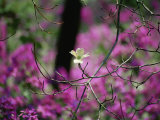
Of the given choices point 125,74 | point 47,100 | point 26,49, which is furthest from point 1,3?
point 125,74

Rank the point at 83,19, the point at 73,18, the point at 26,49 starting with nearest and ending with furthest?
the point at 26,49 < the point at 73,18 < the point at 83,19

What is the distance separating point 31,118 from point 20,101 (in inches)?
22.1

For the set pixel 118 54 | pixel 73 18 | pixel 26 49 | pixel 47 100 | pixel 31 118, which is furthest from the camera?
pixel 73 18

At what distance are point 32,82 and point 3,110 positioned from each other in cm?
83

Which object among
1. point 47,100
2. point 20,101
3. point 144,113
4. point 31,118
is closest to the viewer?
point 31,118

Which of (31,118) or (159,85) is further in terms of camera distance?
(159,85)

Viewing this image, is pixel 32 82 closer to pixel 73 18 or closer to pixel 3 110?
pixel 3 110

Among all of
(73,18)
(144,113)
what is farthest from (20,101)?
(73,18)

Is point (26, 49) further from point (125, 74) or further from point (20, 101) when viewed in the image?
point (125, 74)

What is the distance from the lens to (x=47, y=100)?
2961 millimetres

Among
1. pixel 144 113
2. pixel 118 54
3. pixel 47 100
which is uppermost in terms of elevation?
pixel 118 54

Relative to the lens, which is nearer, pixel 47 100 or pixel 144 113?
pixel 47 100

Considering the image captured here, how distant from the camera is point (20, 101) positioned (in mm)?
2703

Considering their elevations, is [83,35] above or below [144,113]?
above
